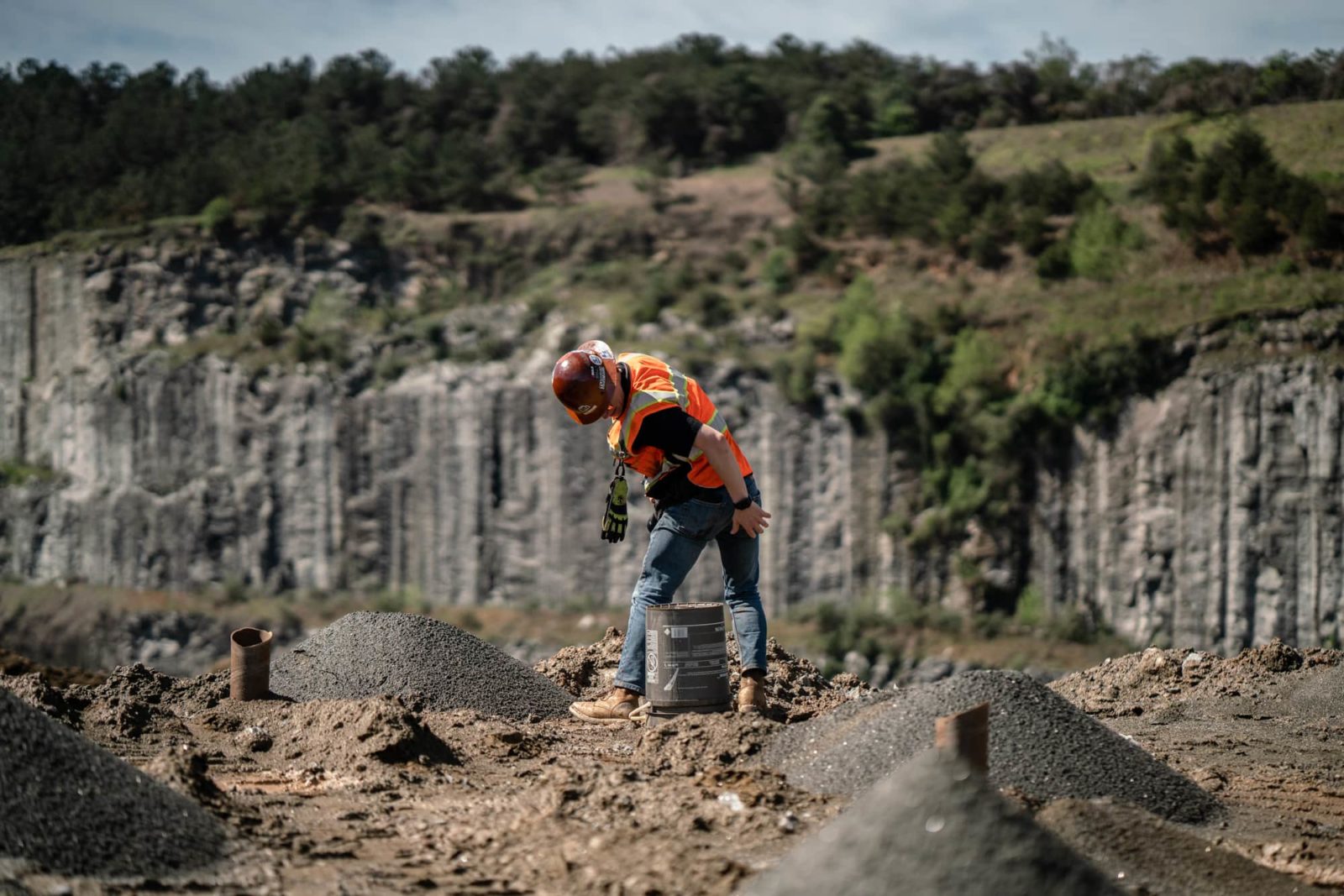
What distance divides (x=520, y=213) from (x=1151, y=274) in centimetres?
2110

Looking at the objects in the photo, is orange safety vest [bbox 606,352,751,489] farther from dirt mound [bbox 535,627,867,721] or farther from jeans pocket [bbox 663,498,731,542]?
dirt mound [bbox 535,627,867,721]

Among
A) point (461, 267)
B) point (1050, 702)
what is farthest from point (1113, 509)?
point (1050, 702)

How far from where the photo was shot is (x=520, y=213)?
49.7 meters

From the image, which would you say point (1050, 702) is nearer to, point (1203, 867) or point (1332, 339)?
point (1203, 867)

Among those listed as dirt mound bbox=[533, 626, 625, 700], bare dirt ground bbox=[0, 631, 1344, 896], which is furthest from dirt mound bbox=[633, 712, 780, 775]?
dirt mound bbox=[533, 626, 625, 700]

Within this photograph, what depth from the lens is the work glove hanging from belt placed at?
8922mm

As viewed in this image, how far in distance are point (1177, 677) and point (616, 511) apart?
5.37 metres

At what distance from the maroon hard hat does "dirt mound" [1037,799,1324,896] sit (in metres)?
3.02

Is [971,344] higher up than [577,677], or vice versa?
[971,344]

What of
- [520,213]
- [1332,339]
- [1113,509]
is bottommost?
[1113,509]

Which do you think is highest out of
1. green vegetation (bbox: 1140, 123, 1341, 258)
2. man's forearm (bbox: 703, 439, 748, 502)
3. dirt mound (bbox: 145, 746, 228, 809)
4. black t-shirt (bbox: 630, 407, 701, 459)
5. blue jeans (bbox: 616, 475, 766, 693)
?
green vegetation (bbox: 1140, 123, 1341, 258)

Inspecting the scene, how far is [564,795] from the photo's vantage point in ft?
22.8

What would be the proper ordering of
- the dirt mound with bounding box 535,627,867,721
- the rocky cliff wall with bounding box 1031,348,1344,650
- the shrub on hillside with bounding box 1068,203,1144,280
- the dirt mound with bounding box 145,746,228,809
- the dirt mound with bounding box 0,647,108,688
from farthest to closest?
the shrub on hillside with bounding box 1068,203,1144,280
the rocky cliff wall with bounding box 1031,348,1344,650
the dirt mound with bounding box 0,647,108,688
the dirt mound with bounding box 535,627,867,721
the dirt mound with bounding box 145,746,228,809

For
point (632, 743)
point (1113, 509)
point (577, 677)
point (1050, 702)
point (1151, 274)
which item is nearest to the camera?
point (1050, 702)
